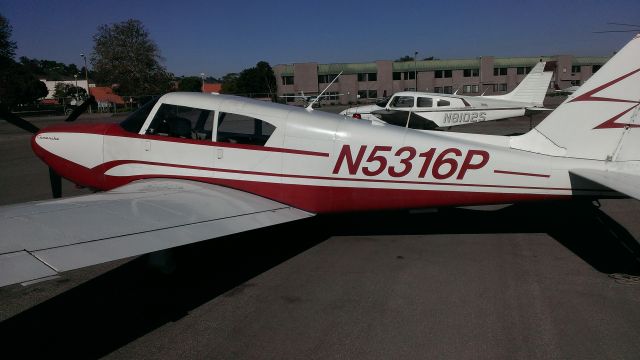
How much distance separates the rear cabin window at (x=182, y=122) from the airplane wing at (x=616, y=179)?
440 cm

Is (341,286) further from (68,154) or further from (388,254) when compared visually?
(68,154)

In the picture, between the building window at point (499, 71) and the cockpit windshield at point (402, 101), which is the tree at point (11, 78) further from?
the building window at point (499, 71)

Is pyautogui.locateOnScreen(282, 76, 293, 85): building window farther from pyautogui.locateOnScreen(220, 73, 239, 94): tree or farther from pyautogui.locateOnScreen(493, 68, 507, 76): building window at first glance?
pyautogui.locateOnScreen(493, 68, 507, 76): building window

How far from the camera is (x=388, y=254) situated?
16.6 ft

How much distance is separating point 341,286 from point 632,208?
5.64 m

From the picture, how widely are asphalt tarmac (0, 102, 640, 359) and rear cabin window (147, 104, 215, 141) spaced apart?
5.12 feet

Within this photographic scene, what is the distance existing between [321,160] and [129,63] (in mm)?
61417

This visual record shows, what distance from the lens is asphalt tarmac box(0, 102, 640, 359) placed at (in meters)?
3.13

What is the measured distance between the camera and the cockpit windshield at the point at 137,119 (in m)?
5.36

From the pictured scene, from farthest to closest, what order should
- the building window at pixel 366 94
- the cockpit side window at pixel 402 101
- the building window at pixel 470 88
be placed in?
the building window at pixel 470 88 < the building window at pixel 366 94 < the cockpit side window at pixel 402 101

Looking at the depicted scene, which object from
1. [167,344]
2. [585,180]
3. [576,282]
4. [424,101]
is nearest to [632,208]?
[585,180]

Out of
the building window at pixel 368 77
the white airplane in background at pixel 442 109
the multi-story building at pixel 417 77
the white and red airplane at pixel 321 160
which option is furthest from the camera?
the building window at pixel 368 77

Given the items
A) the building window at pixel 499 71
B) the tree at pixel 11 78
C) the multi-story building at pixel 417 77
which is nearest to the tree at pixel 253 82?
the multi-story building at pixel 417 77

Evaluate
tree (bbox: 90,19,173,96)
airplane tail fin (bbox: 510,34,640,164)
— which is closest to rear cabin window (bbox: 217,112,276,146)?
airplane tail fin (bbox: 510,34,640,164)
